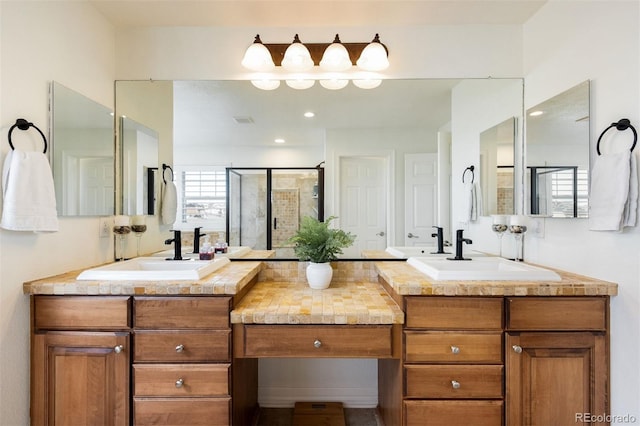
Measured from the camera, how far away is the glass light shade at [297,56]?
1.91 m

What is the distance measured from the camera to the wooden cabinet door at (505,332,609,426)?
56.6 inches

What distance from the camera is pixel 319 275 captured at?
187cm

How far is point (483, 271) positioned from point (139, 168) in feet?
6.79

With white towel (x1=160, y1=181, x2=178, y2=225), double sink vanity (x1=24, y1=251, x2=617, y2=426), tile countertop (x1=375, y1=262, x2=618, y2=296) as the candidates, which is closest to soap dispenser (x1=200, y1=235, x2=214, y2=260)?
white towel (x1=160, y1=181, x2=178, y2=225)

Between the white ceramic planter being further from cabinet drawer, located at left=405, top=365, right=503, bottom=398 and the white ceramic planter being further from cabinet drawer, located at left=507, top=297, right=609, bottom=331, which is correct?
cabinet drawer, located at left=507, top=297, right=609, bottom=331

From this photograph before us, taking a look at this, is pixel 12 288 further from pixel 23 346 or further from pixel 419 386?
pixel 419 386

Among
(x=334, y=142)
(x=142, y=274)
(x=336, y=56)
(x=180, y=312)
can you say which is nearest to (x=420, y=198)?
(x=334, y=142)

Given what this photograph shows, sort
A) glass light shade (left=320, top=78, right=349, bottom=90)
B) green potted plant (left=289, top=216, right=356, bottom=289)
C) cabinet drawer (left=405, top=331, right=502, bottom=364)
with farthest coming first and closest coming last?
glass light shade (left=320, top=78, right=349, bottom=90)
green potted plant (left=289, top=216, right=356, bottom=289)
cabinet drawer (left=405, top=331, right=502, bottom=364)

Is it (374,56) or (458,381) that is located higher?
(374,56)

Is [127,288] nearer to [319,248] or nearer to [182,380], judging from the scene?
[182,380]

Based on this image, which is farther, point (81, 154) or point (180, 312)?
point (81, 154)

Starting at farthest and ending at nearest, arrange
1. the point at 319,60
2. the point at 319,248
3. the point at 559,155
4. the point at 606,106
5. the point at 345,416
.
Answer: the point at 345,416 → the point at 319,60 → the point at 319,248 → the point at 559,155 → the point at 606,106

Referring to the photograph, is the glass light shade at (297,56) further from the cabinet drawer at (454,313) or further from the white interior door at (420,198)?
the cabinet drawer at (454,313)

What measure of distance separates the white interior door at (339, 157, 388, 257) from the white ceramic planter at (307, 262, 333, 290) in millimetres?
285
